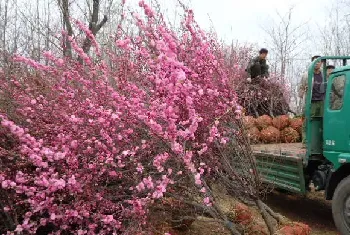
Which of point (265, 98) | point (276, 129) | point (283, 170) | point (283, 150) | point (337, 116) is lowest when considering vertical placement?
point (283, 170)

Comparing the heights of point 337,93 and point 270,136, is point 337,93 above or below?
above

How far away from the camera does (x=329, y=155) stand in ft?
19.0

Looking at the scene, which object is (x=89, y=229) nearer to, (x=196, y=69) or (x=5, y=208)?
(x=5, y=208)

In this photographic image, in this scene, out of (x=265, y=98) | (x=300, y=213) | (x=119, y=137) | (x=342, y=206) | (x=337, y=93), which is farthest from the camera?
(x=265, y=98)

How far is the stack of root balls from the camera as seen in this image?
8.49 meters

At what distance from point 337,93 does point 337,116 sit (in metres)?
0.36

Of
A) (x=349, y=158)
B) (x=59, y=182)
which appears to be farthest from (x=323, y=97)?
(x=59, y=182)

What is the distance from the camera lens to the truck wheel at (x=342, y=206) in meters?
5.27

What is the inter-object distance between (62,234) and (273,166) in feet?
14.3

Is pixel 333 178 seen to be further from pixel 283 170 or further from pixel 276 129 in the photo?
pixel 276 129

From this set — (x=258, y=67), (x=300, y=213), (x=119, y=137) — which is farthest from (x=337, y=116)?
(x=258, y=67)

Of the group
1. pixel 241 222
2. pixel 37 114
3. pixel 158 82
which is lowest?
pixel 241 222

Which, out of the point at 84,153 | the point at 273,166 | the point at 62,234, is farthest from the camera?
the point at 273,166

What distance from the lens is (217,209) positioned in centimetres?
405
